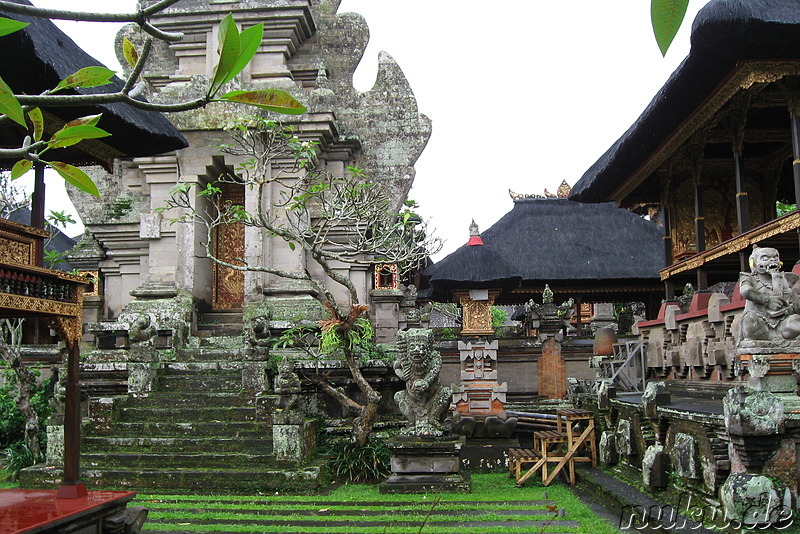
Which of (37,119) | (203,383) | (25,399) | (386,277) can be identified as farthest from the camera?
(386,277)

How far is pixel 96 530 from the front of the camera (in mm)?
5617

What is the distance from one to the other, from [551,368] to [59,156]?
33.2 feet

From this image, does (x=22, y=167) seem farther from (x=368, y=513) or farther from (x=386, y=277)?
(x=386, y=277)

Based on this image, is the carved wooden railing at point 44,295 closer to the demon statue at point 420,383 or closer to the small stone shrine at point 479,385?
the demon statue at point 420,383

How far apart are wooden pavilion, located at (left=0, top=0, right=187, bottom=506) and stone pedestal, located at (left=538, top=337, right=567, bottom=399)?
8638 mm

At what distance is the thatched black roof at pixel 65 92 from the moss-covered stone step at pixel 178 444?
11.1 feet

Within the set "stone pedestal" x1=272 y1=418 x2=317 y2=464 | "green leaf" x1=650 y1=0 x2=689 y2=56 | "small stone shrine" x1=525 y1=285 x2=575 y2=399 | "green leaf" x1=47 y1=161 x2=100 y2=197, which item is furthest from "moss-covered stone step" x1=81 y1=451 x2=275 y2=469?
"green leaf" x1=650 y1=0 x2=689 y2=56

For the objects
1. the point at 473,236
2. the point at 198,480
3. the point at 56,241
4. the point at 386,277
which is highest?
the point at 56,241

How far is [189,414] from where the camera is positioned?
9.35 m

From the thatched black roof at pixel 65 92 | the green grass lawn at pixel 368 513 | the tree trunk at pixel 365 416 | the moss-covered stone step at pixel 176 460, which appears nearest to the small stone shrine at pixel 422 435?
the green grass lawn at pixel 368 513

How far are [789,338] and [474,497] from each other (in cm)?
362

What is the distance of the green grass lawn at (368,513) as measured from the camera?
6.80 metres

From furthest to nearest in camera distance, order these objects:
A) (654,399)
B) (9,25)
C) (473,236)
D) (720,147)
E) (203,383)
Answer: (720,147), (473,236), (203,383), (654,399), (9,25)

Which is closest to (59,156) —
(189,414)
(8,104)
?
(189,414)
